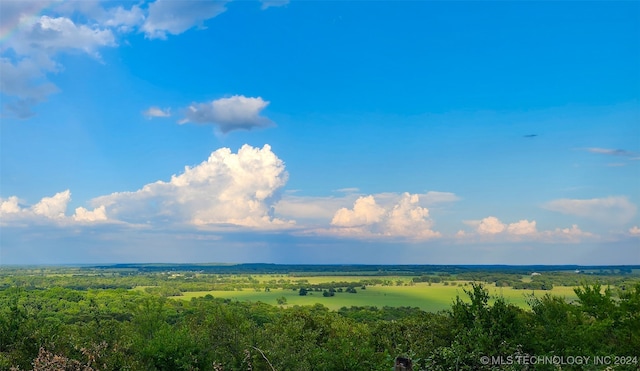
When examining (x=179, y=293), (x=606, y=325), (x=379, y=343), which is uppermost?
(x=606, y=325)

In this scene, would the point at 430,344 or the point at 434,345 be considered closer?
the point at 430,344

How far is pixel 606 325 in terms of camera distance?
20.4 m

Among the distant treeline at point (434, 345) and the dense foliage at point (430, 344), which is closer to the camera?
the distant treeline at point (434, 345)

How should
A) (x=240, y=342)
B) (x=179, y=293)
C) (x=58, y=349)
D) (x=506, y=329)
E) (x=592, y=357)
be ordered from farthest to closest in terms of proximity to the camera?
(x=179, y=293) < (x=240, y=342) < (x=58, y=349) < (x=506, y=329) < (x=592, y=357)

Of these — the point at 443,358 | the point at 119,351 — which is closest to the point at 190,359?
the point at 119,351

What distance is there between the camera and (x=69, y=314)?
91.4 metres

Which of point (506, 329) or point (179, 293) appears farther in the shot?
point (179, 293)

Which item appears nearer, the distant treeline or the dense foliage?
the distant treeline

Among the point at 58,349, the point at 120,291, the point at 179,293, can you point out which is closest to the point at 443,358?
the point at 58,349

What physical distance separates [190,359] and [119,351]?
116 inches

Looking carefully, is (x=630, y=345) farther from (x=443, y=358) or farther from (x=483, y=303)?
(x=443, y=358)

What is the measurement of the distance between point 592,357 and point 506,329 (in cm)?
351

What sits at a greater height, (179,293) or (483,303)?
(483,303)

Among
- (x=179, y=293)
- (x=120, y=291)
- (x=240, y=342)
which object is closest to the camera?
(x=240, y=342)
